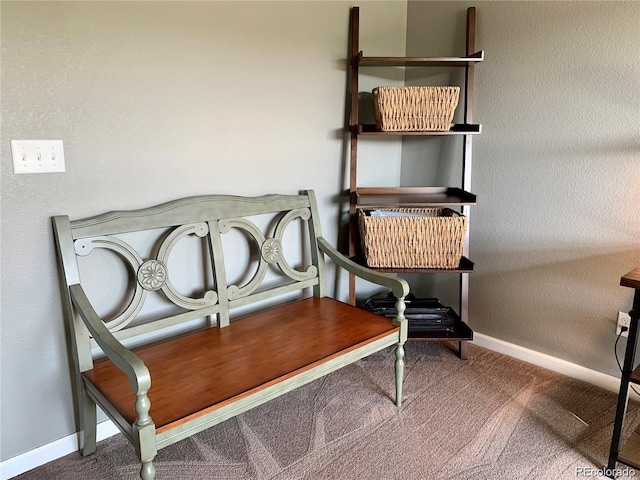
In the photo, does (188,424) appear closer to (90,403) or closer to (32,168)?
(90,403)

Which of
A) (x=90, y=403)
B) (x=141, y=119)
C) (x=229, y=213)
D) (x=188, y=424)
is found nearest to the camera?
(x=188, y=424)

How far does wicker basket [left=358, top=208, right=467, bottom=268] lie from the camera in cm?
238

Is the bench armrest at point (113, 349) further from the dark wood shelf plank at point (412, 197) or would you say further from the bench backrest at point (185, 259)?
the dark wood shelf plank at point (412, 197)

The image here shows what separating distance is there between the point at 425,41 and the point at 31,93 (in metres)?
1.96

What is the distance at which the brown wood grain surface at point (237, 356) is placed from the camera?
1.57 meters

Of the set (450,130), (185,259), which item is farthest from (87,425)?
(450,130)

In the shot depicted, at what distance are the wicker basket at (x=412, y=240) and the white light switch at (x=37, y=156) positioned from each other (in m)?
1.31

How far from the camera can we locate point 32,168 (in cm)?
167

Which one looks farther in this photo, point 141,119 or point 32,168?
point 141,119

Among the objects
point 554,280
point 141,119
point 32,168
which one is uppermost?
point 141,119

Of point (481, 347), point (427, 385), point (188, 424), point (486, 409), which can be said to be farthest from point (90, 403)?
point (481, 347)

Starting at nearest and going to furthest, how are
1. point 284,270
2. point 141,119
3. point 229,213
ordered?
point 141,119, point 229,213, point 284,270

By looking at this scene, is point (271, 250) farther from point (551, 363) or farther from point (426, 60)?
point (551, 363)

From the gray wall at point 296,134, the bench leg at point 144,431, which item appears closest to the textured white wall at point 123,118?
the gray wall at point 296,134
